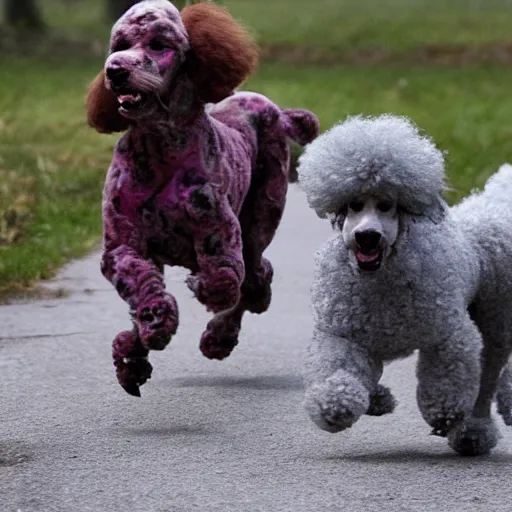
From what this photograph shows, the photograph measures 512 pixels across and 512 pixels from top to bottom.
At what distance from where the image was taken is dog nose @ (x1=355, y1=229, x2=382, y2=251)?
527 centimetres

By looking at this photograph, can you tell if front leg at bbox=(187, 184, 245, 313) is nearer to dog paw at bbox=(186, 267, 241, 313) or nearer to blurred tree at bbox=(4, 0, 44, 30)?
dog paw at bbox=(186, 267, 241, 313)

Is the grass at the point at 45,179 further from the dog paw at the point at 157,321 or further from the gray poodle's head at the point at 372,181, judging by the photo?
the gray poodle's head at the point at 372,181

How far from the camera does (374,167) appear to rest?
5312 mm

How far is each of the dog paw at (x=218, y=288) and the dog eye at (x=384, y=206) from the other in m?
1.00

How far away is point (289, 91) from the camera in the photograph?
20594 mm

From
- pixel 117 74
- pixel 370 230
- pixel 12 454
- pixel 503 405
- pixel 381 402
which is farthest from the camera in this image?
pixel 503 405

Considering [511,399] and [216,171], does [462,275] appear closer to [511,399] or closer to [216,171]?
[511,399]

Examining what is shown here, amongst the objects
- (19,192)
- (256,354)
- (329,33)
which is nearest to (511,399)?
(256,354)

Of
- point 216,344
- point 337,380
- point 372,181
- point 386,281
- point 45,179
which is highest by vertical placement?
point 372,181

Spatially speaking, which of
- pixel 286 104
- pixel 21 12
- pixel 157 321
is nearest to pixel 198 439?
pixel 157 321

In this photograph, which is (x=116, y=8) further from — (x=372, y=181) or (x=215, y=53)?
(x=372, y=181)

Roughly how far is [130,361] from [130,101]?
39.9 inches

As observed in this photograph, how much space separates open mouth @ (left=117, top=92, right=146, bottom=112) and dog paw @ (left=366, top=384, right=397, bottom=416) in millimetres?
Answer: 1383

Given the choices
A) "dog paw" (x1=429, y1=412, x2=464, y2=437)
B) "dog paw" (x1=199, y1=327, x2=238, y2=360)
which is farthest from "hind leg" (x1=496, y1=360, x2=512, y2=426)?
"dog paw" (x1=199, y1=327, x2=238, y2=360)
